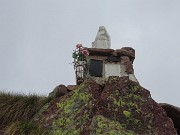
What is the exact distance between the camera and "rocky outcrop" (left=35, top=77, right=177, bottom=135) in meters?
9.05

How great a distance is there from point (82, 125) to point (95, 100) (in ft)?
3.39

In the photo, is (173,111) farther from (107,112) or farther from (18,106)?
(18,106)

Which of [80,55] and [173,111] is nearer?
[173,111]

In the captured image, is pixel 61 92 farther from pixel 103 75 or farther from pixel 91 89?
pixel 103 75

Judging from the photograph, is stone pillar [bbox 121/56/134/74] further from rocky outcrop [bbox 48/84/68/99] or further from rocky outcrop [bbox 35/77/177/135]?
rocky outcrop [bbox 35/77/177/135]

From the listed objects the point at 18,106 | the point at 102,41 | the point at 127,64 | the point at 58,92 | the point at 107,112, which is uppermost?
the point at 102,41

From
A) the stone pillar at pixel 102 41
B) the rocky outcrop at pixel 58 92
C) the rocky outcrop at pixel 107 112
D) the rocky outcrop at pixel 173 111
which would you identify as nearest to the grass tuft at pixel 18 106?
the rocky outcrop at pixel 58 92

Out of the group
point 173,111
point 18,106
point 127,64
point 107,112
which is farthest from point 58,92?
point 127,64

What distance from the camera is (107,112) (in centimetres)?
948

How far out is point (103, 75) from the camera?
14586mm

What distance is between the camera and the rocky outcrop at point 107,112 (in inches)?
356

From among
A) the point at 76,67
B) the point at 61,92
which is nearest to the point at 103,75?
the point at 76,67

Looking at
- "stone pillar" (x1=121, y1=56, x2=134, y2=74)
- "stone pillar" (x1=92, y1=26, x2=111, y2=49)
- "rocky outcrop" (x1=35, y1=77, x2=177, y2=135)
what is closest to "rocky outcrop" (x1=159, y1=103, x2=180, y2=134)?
"rocky outcrop" (x1=35, y1=77, x2=177, y2=135)

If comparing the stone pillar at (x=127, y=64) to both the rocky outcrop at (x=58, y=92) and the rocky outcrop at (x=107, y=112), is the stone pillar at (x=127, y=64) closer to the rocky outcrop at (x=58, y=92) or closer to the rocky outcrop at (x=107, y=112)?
the rocky outcrop at (x=58, y=92)
